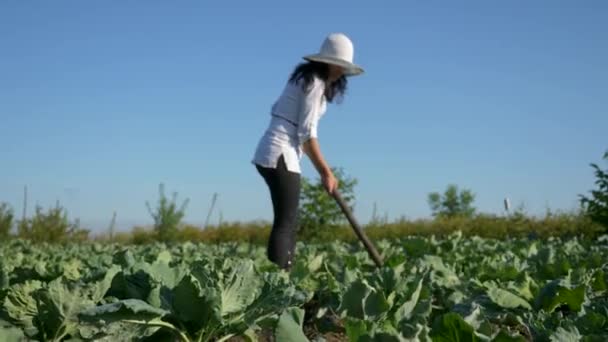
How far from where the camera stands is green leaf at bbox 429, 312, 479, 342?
50.7 inches

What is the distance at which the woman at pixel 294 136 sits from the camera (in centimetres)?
504

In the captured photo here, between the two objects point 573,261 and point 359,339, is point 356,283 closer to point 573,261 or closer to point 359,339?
point 359,339

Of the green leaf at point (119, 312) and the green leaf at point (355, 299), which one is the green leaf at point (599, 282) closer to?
the green leaf at point (355, 299)

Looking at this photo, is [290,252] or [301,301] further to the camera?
[290,252]

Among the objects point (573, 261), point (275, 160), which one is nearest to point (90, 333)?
point (573, 261)

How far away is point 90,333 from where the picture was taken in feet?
5.91

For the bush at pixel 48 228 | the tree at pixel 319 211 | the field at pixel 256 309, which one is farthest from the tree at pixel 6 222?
the field at pixel 256 309

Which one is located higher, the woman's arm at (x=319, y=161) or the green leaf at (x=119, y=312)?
the woman's arm at (x=319, y=161)

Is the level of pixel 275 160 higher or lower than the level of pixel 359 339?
higher

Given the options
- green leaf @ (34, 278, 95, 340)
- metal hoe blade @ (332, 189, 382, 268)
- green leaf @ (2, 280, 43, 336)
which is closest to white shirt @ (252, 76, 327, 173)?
metal hoe blade @ (332, 189, 382, 268)

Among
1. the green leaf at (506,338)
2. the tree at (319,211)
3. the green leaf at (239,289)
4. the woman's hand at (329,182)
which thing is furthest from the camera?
the tree at (319,211)

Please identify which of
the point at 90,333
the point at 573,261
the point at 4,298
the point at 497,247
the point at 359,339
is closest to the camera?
the point at 359,339

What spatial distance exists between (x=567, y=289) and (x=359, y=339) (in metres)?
1.29

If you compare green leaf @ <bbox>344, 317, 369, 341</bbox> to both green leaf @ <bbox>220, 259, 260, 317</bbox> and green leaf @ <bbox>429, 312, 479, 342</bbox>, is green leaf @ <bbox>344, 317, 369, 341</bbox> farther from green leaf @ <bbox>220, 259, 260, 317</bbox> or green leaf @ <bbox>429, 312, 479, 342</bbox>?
A: green leaf @ <bbox>220, 259, 260, 317</bbox>
